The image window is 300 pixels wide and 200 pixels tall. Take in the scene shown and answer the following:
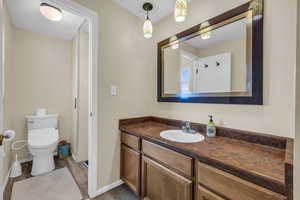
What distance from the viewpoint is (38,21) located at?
6.81 ft

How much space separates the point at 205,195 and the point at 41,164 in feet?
7.47

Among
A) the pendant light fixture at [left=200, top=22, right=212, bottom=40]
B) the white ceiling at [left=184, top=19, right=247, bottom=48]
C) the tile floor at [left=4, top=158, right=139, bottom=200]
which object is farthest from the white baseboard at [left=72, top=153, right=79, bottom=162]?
the pendant light fixture at [left=200, top=22, right=212, bottom=40]

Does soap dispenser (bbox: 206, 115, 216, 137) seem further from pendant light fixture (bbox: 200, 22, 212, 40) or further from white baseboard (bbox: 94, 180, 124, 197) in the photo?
white baseboard (bbox: 94, 180, 124, 197)

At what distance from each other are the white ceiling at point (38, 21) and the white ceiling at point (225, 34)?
1.82 metres

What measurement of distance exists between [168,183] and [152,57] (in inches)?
64.5

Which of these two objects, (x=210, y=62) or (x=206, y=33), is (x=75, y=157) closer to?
(x=210, y=62)

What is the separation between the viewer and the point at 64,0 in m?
1.31

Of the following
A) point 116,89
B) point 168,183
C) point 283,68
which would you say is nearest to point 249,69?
point 283,68

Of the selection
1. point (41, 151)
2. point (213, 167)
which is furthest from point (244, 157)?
point (41, 151)

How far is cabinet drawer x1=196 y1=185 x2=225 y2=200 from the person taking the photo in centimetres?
81

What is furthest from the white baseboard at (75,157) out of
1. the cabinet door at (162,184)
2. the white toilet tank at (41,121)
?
the cabinet door at (162,184)

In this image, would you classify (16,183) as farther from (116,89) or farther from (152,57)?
(152,57)

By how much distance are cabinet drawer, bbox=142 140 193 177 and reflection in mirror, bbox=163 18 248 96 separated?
29.6 inches

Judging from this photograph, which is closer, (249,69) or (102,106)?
(249,69)
